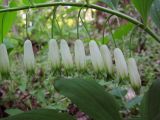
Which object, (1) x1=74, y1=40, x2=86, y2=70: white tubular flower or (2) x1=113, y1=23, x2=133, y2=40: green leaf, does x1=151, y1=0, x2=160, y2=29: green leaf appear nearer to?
(2) x1=113, y1=23, x2=133, y2=40: green leaf

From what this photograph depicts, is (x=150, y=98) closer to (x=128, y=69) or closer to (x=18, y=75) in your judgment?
(x=128, y=69)

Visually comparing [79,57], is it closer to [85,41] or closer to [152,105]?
[152,105]

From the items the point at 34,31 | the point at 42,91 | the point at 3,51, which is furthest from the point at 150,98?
the point at 34,31

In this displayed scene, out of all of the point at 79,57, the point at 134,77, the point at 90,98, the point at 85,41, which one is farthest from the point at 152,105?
the point at 85,41

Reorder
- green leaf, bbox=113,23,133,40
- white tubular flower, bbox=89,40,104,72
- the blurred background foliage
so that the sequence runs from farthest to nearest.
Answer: green leaf, bbox=113,23,133,40
the blurred background foliage
white tubular flower, bbox=89,40,104,72

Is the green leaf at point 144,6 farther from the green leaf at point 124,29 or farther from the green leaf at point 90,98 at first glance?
the green leaf at point 90,98

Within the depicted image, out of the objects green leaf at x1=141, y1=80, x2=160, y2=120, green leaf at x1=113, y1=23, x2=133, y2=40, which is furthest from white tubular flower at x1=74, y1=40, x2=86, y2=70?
green leaf at x1=113, y1=23, x2=133, y2=40
